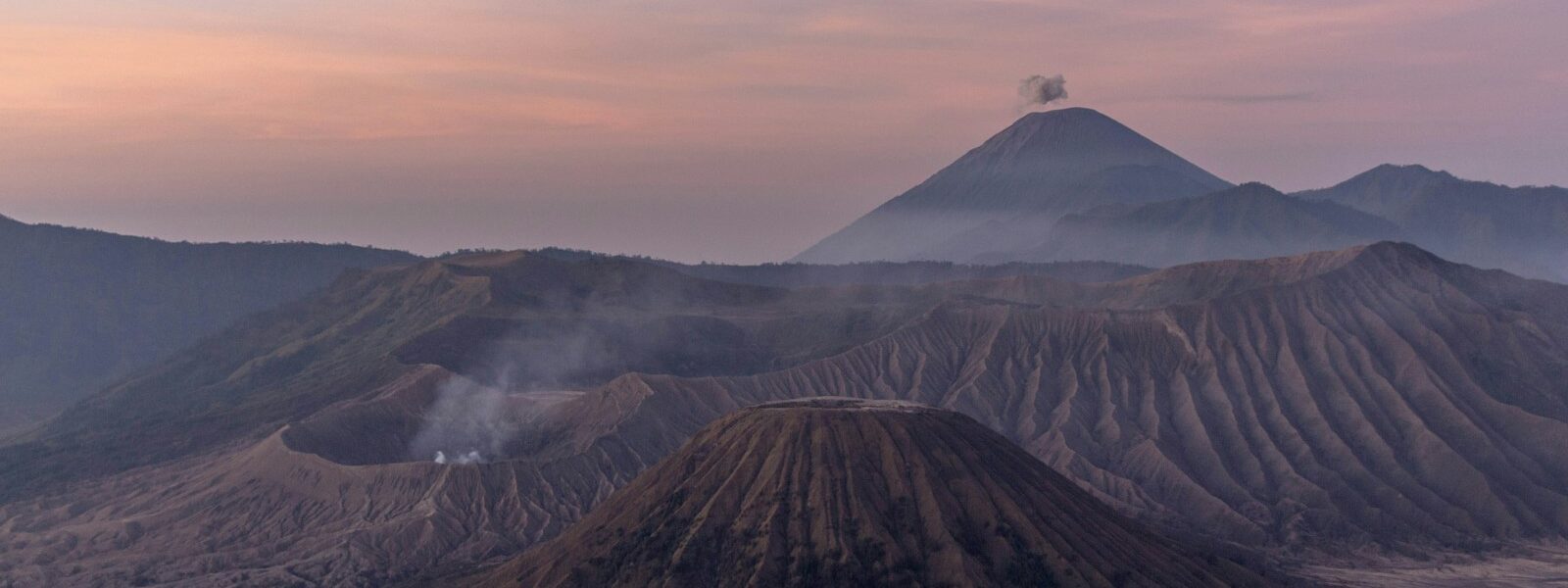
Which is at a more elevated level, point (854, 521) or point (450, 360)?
point (450, 360)

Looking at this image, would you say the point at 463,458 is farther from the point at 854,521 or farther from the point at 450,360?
the point at 854,521

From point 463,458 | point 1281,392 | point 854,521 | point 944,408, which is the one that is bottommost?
point 463,458

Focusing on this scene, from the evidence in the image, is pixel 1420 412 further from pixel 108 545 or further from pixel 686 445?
pixel 108 545

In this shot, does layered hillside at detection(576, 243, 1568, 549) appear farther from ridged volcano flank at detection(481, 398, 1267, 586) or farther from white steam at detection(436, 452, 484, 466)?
ridged volcano flank at detection(481, 398, 1267, 586)

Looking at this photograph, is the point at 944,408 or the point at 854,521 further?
the point at 944,408

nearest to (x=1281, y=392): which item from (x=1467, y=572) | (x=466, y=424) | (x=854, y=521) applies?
(x=1467, y=572)

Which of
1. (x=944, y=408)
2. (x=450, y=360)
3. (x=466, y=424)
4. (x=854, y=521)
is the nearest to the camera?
(x=854, y=521)
